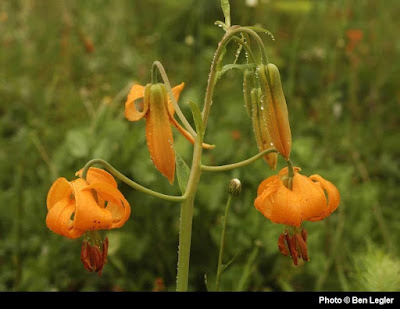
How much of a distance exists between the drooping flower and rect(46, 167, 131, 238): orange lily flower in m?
0.28

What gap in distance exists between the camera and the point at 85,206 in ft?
3.42

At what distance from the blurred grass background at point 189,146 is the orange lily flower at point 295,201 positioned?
189mm

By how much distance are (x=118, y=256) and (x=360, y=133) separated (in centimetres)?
161

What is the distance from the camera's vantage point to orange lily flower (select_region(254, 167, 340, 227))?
110 centimetres

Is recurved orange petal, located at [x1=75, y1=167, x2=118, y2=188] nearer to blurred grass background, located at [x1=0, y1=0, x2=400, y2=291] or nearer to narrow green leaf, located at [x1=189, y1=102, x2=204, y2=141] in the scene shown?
narrow green leaf, located at [x1=189, y1=102, x2=204, y2=141]

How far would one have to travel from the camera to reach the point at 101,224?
106cm

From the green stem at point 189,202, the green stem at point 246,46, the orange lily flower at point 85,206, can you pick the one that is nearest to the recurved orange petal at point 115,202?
the orange lily flower at point 85,206

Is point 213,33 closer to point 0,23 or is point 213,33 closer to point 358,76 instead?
point 358,76

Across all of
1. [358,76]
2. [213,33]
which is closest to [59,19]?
[213,33]

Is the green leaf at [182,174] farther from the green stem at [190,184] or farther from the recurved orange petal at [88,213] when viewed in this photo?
the recurved orange petal at [88,213]

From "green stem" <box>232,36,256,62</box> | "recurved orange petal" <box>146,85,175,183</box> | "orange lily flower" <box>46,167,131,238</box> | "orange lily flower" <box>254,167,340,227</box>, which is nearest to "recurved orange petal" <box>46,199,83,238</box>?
"orange lily flower" <box>46,167,131,238</box>

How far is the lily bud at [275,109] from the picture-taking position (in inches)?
45.0

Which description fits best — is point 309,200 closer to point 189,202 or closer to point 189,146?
point 189,202

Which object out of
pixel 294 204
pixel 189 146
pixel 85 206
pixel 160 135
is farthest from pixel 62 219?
pixel 189 146
